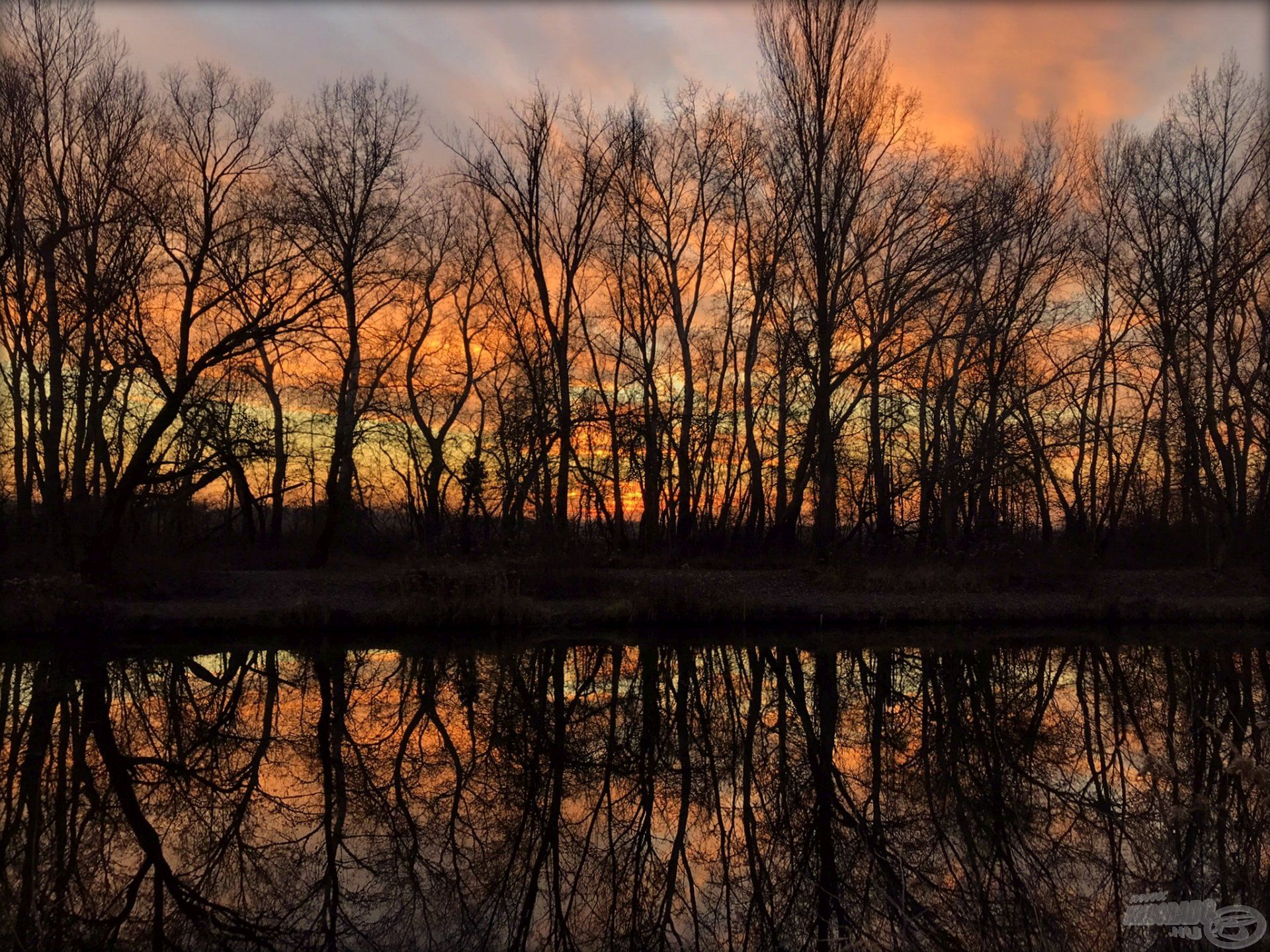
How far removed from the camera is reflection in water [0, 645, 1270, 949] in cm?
596

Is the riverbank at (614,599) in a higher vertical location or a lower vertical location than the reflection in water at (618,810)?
higher

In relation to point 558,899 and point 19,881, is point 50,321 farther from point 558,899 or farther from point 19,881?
point 558,899

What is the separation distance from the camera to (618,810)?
834cm

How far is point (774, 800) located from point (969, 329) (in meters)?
19.5

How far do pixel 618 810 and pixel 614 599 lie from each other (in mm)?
12733

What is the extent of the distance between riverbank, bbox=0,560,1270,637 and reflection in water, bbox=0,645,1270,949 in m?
3.71

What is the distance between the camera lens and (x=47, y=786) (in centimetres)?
885

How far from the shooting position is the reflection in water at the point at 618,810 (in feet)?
19.5

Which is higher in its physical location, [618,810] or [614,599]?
[614,599]

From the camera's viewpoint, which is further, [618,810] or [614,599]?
[614,599]

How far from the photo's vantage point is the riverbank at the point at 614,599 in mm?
18625

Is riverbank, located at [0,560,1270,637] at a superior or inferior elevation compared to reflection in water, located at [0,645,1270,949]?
superior

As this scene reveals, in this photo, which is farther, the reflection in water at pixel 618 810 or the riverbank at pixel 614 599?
the riverbank at pixel 614 599

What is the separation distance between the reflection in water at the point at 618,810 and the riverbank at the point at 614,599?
371 centimetres
